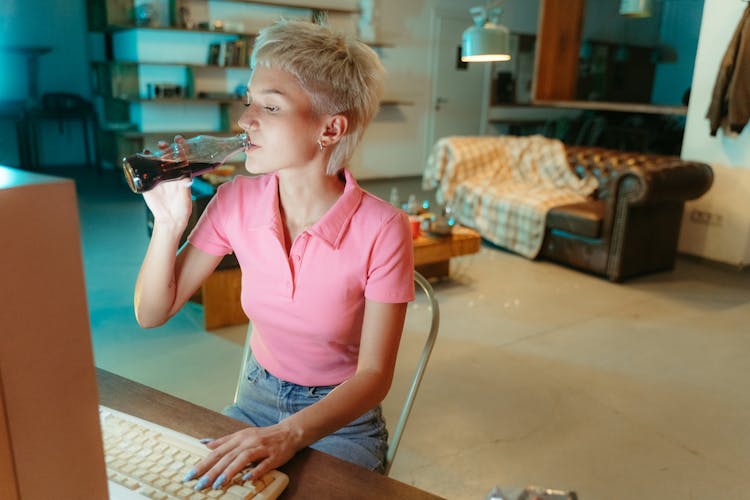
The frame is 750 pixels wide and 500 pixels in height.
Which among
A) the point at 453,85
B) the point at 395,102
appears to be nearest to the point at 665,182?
the point at 395,102

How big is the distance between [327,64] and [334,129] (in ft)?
0.38

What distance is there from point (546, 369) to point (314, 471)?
7.02 ft

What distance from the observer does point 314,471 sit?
2.71ft

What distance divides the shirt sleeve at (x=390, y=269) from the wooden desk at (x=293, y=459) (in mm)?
306

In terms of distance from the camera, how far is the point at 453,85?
8.03 m

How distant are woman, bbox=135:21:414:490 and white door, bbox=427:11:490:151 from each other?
7.03 m

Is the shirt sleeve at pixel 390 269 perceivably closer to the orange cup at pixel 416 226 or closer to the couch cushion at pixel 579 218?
the orange cup at pixel 416 226

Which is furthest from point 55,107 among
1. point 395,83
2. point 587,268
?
point 587,268

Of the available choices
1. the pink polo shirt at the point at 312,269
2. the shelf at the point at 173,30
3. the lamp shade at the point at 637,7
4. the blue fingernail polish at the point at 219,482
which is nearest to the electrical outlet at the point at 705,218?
the lamp shade at the point at 637,7

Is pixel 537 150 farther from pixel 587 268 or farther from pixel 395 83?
pixel 395 83

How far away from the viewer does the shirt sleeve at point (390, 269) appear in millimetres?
1068

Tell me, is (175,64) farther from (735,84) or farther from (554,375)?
(554,375)

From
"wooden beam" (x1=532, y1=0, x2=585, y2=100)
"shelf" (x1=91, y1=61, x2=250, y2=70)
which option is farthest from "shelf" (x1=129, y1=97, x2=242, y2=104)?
"wooden beam" (x1=532, y1=0, x2=585, y2=100)

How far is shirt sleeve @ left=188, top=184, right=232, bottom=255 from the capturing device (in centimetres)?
117
